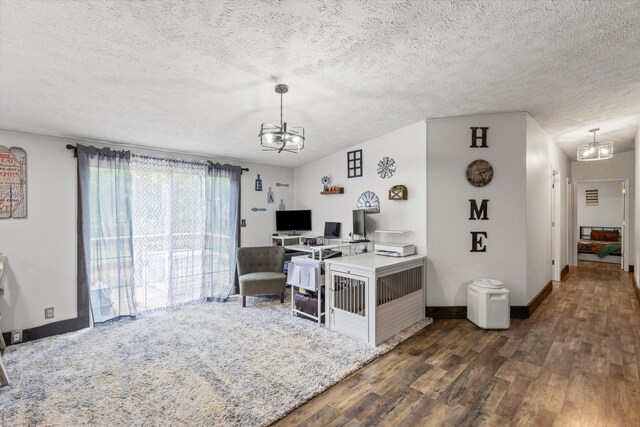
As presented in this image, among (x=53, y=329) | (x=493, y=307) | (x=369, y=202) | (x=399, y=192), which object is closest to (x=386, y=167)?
(x=399, y=192)

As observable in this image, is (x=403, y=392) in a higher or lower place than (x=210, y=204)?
lower

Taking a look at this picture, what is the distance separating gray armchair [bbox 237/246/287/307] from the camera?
4.19 meters

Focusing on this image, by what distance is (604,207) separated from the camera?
793cm

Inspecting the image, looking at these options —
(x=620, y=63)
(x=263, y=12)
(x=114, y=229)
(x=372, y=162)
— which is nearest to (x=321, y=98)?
(x=263, y=12)

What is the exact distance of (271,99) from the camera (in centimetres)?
281

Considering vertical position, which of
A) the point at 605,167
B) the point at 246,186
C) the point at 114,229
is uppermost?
the point at 605,167


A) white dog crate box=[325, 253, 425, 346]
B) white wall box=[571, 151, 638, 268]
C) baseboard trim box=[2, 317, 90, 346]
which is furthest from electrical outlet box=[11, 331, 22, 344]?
white wall box=[571, 151, 638, 268]

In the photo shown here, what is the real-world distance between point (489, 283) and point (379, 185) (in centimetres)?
181

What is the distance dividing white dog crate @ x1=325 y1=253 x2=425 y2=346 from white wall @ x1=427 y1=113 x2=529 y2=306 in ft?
1.26

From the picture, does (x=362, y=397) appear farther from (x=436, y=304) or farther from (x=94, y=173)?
(x=94, y=173)

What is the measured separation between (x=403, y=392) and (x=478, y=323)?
163cm

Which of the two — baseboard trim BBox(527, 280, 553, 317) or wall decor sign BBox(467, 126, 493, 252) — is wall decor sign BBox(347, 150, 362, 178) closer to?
wall decor sign BBox(467, 126, 493, 252)

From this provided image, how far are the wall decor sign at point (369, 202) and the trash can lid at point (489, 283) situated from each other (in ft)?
4.98

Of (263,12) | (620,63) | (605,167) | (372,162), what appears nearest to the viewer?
(263,12)
